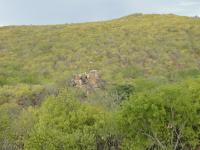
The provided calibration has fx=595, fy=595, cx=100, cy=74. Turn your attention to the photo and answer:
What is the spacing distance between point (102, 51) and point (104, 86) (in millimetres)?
33425

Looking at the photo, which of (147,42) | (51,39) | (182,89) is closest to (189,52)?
(147,42)

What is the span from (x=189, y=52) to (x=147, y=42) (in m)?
13.4

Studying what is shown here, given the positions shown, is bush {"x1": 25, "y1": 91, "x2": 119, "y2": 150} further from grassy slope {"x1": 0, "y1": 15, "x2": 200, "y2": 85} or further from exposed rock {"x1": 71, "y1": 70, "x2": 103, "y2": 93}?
grassy slope {"x1": 0, "y1": 15, "x2": 200, "y2": 85}

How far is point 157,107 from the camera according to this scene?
200ft

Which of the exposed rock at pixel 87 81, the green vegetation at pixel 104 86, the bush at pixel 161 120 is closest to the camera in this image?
the bush at pixel 161 120

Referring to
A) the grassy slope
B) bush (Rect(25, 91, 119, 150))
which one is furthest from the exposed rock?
bush (Rect(25, 91, 119, 150))

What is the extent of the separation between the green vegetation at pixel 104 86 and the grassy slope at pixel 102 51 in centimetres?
25

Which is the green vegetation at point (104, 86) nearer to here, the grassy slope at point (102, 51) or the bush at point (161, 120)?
the bush at point (161, 120)

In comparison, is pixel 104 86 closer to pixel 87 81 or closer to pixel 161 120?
pixel 87 81

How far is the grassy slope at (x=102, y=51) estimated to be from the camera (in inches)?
5487

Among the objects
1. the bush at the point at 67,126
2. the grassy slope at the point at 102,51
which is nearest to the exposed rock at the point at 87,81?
the grassy slope at the point at 102,51

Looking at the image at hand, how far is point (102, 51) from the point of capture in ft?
498

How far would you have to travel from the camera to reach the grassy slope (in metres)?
139

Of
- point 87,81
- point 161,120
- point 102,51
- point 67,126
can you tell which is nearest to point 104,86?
point 87,81
